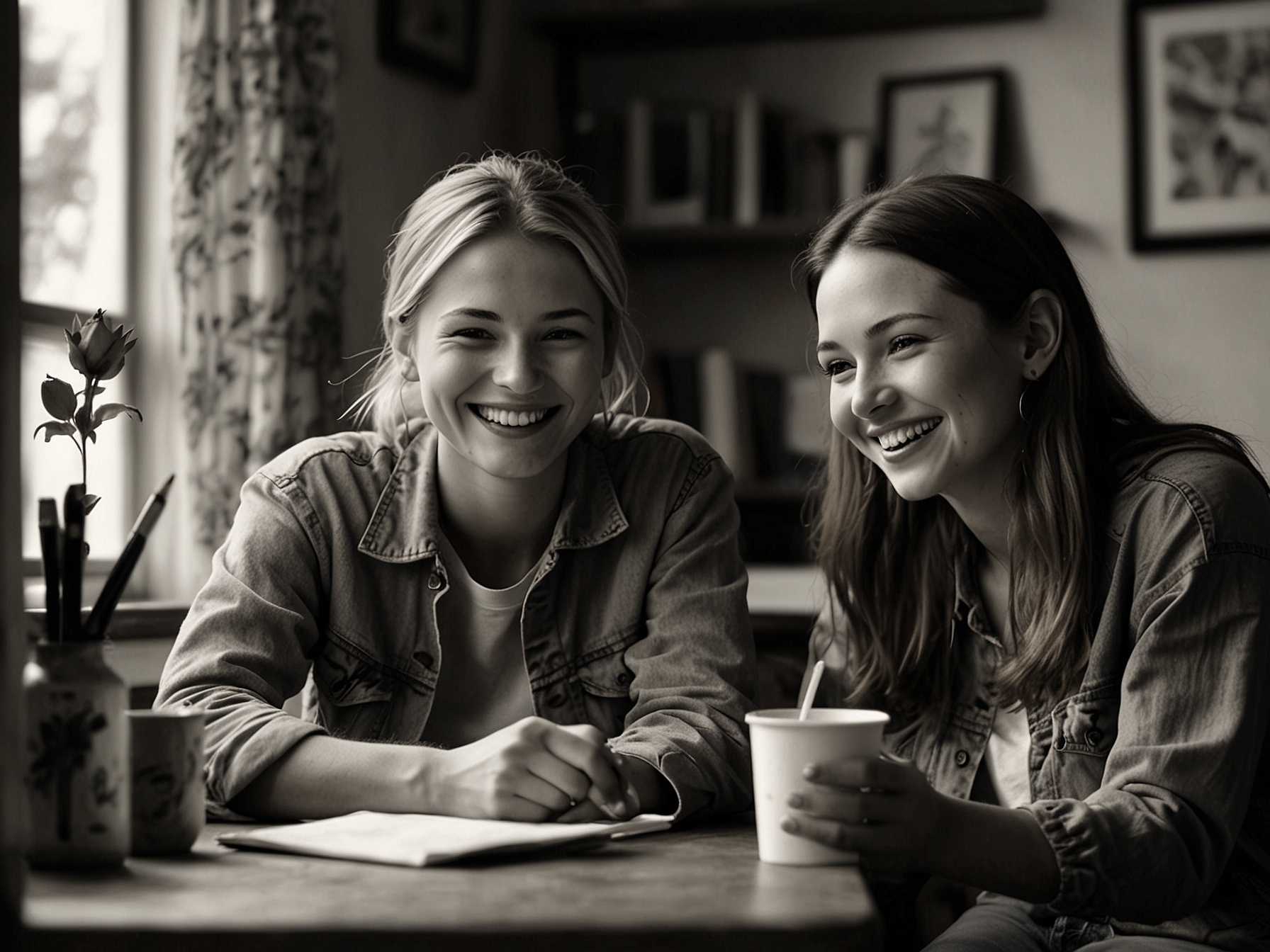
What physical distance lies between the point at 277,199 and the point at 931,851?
6.75 ft

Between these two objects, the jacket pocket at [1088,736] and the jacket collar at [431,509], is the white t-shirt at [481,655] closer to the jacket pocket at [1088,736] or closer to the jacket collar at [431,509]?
the jacket collar at [431,509]

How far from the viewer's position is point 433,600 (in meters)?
1.56

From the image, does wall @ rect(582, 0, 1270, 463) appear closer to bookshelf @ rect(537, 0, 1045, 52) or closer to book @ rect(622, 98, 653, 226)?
bookshelf @ rect(537, 0, 1045, 52)

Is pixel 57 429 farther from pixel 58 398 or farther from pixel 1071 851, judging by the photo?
pixel 1071 851

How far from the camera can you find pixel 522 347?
1.54 m

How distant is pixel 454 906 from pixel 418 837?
22 cm

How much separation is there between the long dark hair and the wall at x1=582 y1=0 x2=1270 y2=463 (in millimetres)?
2003

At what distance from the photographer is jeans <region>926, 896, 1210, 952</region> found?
132 cm

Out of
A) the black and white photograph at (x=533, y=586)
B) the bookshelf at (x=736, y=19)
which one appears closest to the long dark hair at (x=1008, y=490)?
the black and white photograph at (x=533, y=586)

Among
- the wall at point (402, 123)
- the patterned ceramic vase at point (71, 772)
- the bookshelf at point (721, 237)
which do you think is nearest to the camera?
the patterned ceramic vase at point (71, 772)

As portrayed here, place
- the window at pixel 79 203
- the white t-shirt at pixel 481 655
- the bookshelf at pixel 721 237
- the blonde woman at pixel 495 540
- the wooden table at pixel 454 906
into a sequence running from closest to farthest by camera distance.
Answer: the wooden table at pixel 454 906 < the blonde woman at pixel 495 540 < the white t-shirt at pixel 481 655 < the window at pixel 79 203 < the bookshelf at pixel 721 237

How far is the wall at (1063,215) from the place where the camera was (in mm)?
3586

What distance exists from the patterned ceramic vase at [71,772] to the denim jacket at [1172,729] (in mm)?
729

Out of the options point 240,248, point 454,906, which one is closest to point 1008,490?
point 454,906
